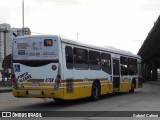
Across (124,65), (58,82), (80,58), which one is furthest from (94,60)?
(124,65)

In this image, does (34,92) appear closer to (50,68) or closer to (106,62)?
(50,68)

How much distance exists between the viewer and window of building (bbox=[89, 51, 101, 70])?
62.6 feet

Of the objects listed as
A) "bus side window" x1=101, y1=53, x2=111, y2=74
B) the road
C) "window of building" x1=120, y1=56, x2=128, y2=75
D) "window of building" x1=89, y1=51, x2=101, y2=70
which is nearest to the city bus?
"window of building" x1=89, y1=51, x2=101, y2=70

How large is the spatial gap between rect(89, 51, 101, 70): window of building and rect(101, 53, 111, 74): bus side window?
725mm

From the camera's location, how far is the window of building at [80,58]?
17.3 m

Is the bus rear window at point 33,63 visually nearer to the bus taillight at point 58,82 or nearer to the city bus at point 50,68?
the city bus at point 50,68

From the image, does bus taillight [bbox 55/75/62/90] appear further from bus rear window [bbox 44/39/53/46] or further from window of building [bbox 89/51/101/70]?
window of building [bbox 89/51/101/70]

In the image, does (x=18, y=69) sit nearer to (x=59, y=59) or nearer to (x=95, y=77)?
(x=59, y=59)

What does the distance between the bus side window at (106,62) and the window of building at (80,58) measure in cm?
251

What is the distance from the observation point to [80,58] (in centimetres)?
1772

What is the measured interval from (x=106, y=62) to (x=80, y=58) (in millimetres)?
4047

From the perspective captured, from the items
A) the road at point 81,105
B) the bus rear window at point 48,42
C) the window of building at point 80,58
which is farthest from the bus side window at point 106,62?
the bus rear window at point 48,42

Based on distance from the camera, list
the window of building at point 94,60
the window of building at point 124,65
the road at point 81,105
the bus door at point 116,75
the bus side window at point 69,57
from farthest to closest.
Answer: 1. the window of building at point 124,65
2. the bus door at point 116,75
3. the window of building at point 94,60
4. the bus side window at point 69,57
5. the road at point 81,105

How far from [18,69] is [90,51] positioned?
4179 millimetres
